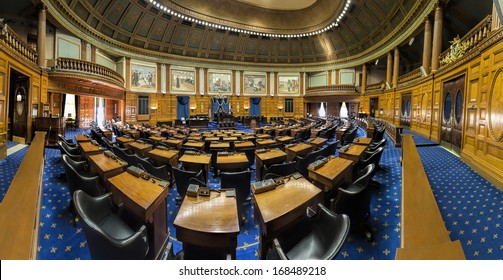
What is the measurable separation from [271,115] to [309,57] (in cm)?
687

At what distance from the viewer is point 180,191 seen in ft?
12.6

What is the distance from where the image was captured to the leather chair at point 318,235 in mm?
1752

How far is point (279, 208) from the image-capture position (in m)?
2.20

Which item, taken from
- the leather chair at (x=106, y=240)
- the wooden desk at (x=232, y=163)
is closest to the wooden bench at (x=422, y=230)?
the leather chair at (x=106, y=240)

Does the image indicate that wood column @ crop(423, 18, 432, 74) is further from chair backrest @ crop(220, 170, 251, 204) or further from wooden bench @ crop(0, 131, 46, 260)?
wooden bench @ crop(0, 131, 46, 260)

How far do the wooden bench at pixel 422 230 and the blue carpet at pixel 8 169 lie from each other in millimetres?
4971

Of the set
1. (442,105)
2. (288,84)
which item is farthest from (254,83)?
(442,105)

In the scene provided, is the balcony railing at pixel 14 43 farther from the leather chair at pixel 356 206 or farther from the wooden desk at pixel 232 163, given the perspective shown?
the leather chair at pixel 356 206

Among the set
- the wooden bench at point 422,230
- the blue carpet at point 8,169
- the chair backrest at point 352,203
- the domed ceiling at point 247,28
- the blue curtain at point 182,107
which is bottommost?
the blue carpet at point 8,169

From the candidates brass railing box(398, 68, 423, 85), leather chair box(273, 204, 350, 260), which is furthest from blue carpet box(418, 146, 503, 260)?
brass railing box(398, 68, 423, 85)

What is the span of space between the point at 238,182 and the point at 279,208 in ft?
5.03

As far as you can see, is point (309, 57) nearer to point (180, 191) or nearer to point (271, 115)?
point (271, 115)

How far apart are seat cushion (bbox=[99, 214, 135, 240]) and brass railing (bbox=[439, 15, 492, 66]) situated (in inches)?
321
